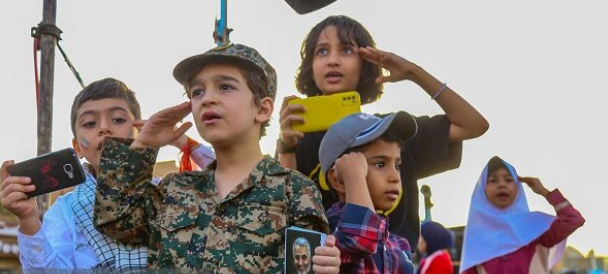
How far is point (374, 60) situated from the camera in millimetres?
2221

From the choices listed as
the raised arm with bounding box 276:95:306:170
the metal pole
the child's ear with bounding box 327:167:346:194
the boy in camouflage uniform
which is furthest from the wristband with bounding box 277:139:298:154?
the metal pole

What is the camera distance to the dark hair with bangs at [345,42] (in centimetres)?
235

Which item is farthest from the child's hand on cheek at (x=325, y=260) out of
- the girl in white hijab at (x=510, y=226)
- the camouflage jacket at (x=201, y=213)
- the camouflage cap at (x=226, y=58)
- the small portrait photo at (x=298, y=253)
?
the girl in white hijab at (x=510, y=226)

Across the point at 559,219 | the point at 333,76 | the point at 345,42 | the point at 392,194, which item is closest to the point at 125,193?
the point at 392,194

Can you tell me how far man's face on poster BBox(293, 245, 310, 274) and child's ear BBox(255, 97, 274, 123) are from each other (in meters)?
0.51

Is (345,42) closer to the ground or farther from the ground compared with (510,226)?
farther from the ground

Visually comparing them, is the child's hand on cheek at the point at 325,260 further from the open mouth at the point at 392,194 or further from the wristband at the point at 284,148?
the wristband at the point at 284,148

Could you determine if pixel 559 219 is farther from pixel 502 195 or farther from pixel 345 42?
pixel 345 42

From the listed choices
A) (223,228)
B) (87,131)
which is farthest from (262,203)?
(87,131)

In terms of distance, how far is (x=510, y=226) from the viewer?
3410 millimetres

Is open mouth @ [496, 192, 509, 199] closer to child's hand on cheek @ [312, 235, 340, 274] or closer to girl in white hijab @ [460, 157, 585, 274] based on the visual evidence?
girl in white hijab @ [460, 157, 585, 274]

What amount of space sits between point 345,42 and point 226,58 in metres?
0.74

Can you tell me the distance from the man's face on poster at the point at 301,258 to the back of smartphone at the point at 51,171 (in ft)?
2.24

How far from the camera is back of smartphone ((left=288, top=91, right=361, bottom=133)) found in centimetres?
207
